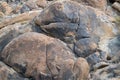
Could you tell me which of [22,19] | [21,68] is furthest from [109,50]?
[22,19]

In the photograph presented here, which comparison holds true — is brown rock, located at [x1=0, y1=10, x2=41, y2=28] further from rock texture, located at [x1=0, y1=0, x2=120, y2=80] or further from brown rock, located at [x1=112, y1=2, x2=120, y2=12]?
brown rock, located at [x1=112, y1=2, x2=120, y2=12]

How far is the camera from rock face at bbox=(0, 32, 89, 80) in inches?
499

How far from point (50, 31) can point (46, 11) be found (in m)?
0.97

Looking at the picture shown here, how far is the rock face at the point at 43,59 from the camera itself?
41.6 ft

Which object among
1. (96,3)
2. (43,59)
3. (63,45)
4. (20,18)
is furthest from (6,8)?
(43,59)

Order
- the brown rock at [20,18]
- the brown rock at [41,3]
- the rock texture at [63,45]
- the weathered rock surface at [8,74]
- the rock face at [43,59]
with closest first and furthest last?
the rock face at [43,59] < the rock texture at [63,45] < the weathered rock surface at [8,74] < the brown rock at [20,18] < the brown rock at [41,3]

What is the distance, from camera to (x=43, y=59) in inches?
516

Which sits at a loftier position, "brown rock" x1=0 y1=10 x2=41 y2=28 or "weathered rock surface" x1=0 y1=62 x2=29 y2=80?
"brown rock" x1=0 y1=10 x2=41 y2=28

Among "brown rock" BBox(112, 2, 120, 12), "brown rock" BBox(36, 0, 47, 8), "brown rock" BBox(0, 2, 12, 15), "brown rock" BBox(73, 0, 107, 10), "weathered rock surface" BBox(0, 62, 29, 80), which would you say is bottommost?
"brown rock" BBox(0, 2, 12, 15)

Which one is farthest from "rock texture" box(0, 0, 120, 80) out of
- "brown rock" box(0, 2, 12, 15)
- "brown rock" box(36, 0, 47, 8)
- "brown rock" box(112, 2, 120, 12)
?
"brown rock" box(0, 2, 12, 15)

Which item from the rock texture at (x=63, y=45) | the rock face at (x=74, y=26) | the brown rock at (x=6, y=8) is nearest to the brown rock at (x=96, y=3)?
the rock texture at (x=63, y=45)

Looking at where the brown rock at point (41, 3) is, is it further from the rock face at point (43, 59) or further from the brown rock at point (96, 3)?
the rock face at point (43, 59)

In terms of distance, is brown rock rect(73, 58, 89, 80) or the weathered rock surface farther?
the weathered rock surface

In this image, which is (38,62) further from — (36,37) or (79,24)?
(79,24)
